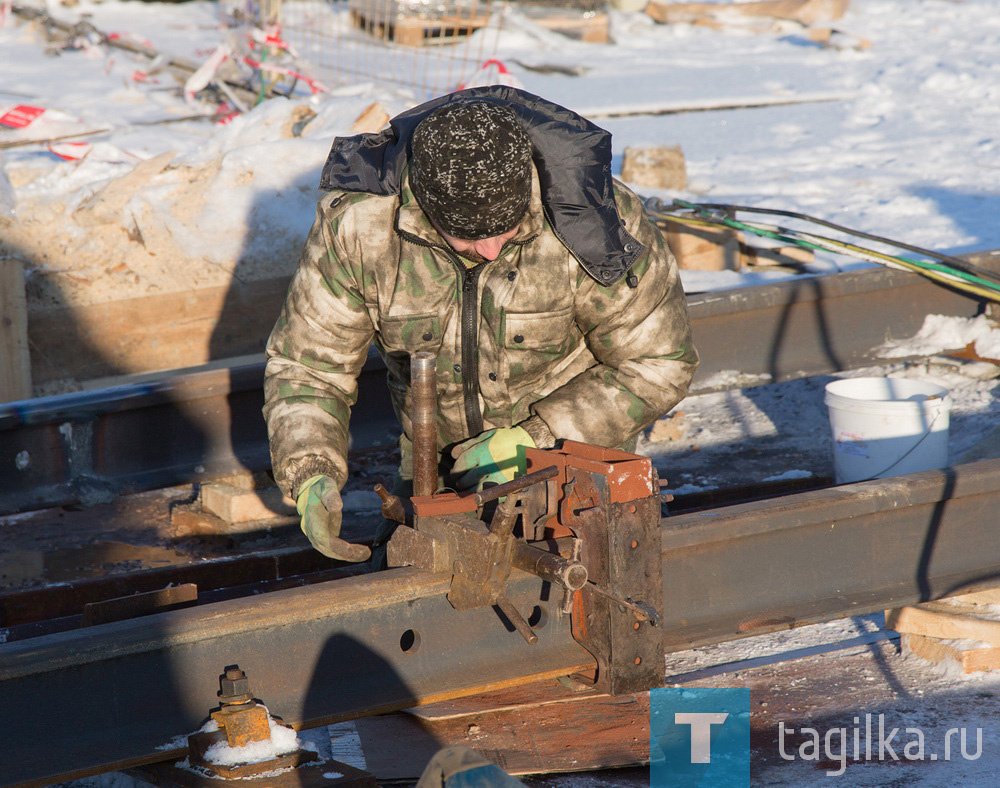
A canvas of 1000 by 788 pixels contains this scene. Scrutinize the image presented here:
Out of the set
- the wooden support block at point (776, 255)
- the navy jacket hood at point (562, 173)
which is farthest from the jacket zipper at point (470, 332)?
the wooden support block at point (776, 255)

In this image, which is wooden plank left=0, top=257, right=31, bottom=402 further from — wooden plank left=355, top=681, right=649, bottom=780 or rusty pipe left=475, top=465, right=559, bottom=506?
rusty pipe left=475, top=465, right=559, bottom=506

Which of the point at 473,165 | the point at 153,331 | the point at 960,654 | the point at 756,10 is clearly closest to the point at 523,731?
the point at 960,654

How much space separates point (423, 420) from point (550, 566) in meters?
0.52

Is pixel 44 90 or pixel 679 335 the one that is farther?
pixel 44 90

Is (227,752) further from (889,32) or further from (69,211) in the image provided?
(889,32)

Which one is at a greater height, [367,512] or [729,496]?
[729,496]

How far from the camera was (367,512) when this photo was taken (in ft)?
15.7

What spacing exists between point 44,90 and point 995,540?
10286 millimetres

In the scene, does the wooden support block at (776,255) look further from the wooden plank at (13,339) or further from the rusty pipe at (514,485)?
the rusty pipe at (514,485)

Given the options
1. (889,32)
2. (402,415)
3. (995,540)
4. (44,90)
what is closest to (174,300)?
(402,415)

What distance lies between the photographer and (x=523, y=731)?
300cm

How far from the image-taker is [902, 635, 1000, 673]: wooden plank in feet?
10.4

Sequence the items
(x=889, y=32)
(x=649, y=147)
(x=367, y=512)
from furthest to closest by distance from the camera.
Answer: (x=889, y=32) → (x=649, y=147) → (x=367, y=512)

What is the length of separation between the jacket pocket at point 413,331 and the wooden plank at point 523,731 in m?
1.03
